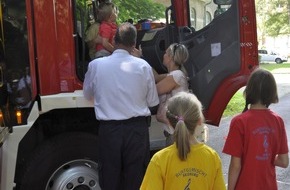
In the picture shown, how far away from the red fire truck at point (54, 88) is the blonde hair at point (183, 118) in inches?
63.2

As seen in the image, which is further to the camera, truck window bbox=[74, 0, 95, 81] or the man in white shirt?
truck window bbox=[74, 0, 95, 81]

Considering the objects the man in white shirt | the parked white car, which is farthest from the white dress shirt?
the parked white car

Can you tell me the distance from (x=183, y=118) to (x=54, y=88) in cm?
180

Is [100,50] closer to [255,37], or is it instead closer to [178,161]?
[255,37]

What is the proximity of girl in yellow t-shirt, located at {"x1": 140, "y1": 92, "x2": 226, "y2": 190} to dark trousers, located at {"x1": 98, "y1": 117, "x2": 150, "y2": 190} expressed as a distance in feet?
3.90

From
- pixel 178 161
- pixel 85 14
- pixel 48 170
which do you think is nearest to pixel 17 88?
pixel 48 170

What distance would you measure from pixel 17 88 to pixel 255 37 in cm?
249

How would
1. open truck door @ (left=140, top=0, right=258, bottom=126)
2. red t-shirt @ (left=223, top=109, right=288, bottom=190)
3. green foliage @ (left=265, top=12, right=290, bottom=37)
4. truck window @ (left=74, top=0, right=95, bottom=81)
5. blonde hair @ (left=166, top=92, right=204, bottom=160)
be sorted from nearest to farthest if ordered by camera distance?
blonde hair @ (left=166, top=92, right=204, bottom=160), red t-shirt @ (left=223, top=109, right=288, bottom=190), truck window @ (left=74, top=0, right=95, bottom=81), open truck door @ (left=140, top=0, right=258, bottom=126), green foliage @ (left=265, top=12, right=290, bottom=37)

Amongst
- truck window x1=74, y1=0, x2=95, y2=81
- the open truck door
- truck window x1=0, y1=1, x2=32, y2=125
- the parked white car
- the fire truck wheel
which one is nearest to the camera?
truck window x1=0, y1=1, x2=32, y2=125

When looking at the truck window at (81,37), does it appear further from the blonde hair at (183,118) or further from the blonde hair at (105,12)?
the blonde hair at (183,118)

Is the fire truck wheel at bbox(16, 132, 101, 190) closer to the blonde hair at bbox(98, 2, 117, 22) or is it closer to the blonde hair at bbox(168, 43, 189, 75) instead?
the blonde hair at bbox(168, 43, 189, 75)

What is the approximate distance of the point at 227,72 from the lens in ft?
16.1

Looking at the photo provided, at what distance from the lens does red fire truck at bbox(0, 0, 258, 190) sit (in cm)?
385

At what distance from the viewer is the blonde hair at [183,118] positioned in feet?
8.20
